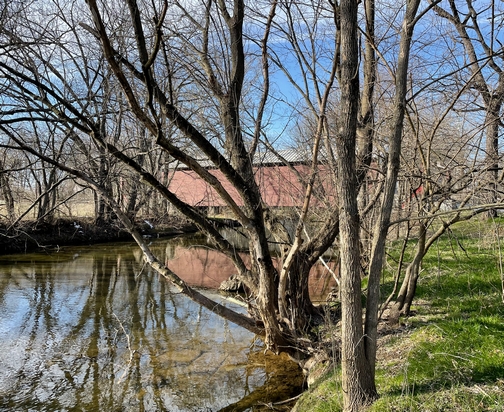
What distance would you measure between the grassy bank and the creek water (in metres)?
1.71

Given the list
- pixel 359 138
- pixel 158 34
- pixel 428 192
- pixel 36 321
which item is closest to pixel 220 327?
pixel 36 321

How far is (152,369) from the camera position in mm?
6996

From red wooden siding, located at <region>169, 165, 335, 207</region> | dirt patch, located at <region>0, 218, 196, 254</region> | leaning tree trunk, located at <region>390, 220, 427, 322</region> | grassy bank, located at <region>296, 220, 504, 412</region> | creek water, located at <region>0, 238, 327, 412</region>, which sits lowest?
creek water, located at <region>0, 238, 327, 412</region>

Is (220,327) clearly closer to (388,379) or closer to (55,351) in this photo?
(55,351)

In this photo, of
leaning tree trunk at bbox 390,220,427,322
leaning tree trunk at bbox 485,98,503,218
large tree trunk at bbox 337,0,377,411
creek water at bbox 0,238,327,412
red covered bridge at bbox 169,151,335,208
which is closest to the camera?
large tree trunk at bbox 337,0,377,411

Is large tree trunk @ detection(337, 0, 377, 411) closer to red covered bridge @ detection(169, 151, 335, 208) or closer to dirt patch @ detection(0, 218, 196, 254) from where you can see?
red covered bridge @ detection(169, 151, 335, 208)

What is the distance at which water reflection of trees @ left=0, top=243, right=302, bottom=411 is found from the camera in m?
6.10

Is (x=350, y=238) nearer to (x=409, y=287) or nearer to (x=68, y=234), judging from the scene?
(x=409, y=287)

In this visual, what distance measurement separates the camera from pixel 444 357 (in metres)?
4.45

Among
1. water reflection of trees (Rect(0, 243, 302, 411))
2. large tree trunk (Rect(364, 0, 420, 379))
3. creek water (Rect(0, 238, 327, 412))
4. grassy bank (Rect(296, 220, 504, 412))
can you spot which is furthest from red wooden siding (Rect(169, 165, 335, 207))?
large tree trunk (Rect(364, 0, 420, 379))

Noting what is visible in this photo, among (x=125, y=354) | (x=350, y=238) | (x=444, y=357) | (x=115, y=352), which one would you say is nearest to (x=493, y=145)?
(x=444, y=357)

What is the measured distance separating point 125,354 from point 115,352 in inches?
8.7

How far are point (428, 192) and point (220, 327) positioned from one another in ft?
17.7

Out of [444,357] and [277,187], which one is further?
[277,187]
